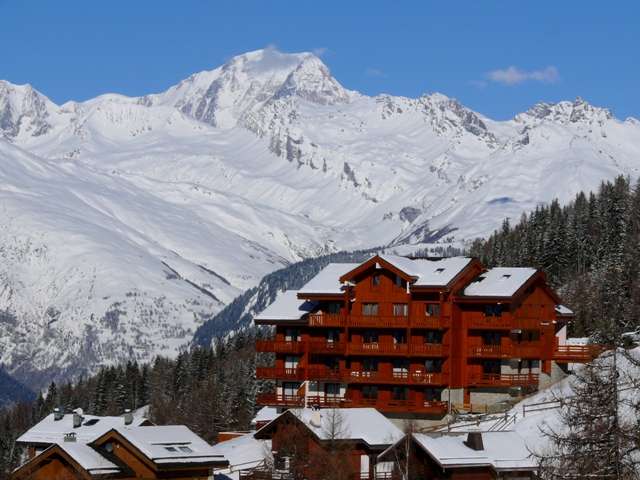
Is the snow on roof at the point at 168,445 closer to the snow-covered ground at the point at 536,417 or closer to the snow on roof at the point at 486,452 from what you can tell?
the snow on roof at the point at 486,452

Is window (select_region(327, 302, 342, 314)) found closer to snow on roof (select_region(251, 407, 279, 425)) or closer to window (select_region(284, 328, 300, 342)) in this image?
window (select_region(284, 328, 300, 342))

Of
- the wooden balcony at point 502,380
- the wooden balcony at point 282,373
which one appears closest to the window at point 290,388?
the wooden balcony at point 282,373

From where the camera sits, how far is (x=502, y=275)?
109750 mm

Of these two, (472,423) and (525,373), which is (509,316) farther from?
(472,423)

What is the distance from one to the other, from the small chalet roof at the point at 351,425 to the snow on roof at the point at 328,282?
2188 cm

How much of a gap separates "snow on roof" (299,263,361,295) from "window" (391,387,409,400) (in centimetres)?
777

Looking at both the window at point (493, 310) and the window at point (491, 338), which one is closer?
the window at point (491, 338)

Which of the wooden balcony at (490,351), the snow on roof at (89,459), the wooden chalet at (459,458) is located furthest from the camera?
the wooden balcony at (490,351)

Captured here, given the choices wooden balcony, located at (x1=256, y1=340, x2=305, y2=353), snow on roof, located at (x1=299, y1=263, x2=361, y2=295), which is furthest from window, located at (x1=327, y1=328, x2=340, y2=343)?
snow on roof, located at (x1=299, y1=263, x2=361, y2=295)

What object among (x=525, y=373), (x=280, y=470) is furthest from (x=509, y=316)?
(x=280, y=470)

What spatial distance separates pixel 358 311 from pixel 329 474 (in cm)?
3255

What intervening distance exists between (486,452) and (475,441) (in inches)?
29.6

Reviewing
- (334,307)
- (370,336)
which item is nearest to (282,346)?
(334,307)

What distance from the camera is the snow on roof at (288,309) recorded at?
110000mm
